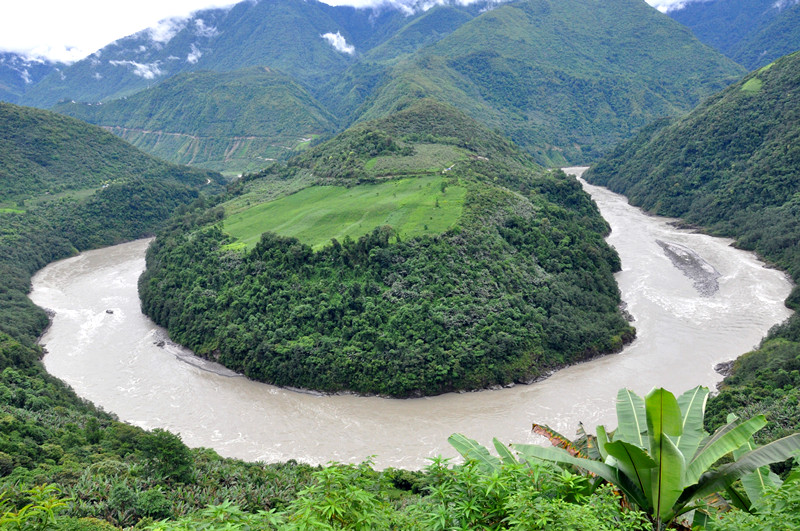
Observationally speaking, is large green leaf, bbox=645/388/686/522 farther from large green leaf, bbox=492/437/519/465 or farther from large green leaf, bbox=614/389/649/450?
large green leaf, bbox=492/437/519/465

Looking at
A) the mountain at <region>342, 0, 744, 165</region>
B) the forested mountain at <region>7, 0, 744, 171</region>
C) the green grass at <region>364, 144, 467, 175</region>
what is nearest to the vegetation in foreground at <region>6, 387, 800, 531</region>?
the green grass at <region>364, 144, 467, 175</region>

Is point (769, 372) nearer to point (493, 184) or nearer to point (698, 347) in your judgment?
point (698, 347)

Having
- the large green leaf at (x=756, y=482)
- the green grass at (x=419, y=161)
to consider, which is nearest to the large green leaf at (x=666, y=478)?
the large green leaf at (x=756, y=482)

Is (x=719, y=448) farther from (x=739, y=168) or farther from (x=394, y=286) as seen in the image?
(x=739, y=168)

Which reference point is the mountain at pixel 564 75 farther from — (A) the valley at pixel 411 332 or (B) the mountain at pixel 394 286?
(B) the mountain at pixel 394 286

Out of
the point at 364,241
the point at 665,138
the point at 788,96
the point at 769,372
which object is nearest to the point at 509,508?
the point at 769,372

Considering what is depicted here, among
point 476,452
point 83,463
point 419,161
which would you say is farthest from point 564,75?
point 476,452

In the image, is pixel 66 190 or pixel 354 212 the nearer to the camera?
pixel 354 212
